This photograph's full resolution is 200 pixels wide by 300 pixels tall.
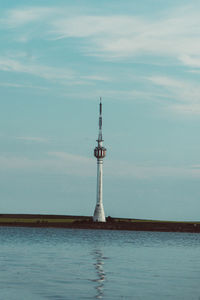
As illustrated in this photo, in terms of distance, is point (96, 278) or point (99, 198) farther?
point (99, 198)

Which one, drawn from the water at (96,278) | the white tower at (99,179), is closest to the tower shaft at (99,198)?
the white tower at (99,179)

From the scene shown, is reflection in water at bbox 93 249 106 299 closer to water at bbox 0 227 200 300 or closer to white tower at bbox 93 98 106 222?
water at bbox 0 227 200 300

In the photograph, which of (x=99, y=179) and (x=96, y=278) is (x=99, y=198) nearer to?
(x=99, y=179)

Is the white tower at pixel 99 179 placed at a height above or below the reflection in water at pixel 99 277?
above

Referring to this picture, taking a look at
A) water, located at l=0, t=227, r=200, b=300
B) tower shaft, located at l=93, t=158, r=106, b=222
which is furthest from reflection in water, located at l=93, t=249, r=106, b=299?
tower shaft, located at l=93, t=158, r=106, b=222

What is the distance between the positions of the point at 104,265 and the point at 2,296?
19970mm

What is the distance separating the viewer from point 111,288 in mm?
35219

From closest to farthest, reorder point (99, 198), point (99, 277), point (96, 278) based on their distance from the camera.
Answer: point (96, 278), point (99, 277), point (99, 198)

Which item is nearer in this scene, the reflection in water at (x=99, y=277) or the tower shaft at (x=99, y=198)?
the reflection in water at (x=99, y=277)

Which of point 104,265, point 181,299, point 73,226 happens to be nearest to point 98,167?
point 73,226

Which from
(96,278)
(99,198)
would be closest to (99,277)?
(96,278)

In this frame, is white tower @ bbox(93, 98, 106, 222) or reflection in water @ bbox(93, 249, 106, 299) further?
white tower @ bbox(93, 98, 106, 222)

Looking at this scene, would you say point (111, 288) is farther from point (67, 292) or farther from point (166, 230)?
point (166, 230)

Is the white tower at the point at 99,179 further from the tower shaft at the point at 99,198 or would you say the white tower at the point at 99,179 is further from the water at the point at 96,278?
the water at the point at 96,278
